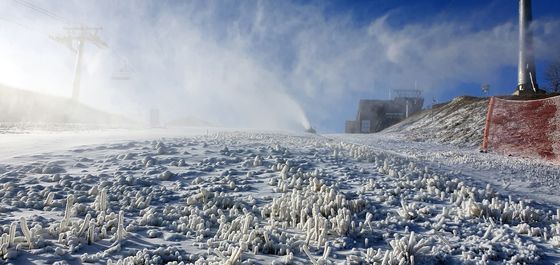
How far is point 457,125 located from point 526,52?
10.4 meters

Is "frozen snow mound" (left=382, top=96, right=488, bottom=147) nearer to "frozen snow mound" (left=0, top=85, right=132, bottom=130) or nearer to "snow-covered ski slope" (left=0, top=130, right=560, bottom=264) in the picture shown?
"snow-covered ski slope" (left=0, top=130, right=560, bottom=264)

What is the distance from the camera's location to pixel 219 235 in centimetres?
596

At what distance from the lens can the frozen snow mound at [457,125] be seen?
989 inches

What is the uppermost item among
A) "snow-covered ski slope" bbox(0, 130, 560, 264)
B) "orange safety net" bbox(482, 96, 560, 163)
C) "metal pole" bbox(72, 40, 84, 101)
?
"metal pole" bbox(72, 40, 84, 101)

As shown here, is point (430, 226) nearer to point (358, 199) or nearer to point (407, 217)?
point (407, 217)

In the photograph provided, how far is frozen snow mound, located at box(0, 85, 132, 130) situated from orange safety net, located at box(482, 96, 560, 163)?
27.0 meters

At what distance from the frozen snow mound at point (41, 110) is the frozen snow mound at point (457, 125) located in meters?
25.1

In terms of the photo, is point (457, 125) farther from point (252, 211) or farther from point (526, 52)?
point (252, 211)

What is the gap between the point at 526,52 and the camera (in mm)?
32812

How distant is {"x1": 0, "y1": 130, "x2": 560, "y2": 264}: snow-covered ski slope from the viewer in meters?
5.30

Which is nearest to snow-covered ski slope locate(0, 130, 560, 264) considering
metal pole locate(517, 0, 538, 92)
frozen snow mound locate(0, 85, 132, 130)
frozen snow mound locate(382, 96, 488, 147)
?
frozen snow mound locate(382, 96, 488, 147)

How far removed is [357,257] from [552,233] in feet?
12.3

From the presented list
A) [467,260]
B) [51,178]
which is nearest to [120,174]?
[51,178]

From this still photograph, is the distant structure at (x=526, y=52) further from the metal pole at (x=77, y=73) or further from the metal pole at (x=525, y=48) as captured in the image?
the metal pole at (x=77, y=73)
